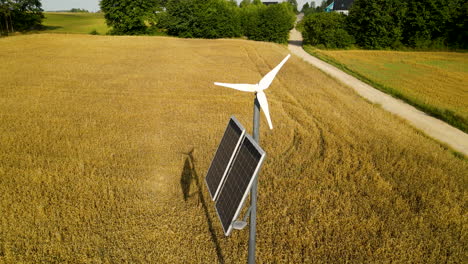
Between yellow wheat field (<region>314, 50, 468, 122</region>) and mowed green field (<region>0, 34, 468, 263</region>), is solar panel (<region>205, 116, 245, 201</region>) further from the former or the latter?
yellow wheat field (<region>314, 50, 468, 122</region>)

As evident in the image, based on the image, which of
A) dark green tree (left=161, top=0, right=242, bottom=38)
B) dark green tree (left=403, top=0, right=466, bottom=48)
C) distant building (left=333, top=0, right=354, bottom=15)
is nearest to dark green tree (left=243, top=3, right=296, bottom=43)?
dark green tree (left=161, top=0, right=242, bottom=38)

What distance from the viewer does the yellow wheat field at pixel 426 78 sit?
26.5 meters

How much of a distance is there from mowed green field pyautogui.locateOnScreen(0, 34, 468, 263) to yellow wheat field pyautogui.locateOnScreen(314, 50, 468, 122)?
8.74 meters

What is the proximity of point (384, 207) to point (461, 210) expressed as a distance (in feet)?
9.00

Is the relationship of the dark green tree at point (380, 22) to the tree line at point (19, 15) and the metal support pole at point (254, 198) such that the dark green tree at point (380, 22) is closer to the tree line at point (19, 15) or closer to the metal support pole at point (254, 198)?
the metal support pole at point (254, 198)

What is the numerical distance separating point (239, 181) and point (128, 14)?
9480 cm

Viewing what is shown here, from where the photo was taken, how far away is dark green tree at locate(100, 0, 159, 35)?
3349 inches

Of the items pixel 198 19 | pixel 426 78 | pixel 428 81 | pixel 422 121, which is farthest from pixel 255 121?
pixel 198 19

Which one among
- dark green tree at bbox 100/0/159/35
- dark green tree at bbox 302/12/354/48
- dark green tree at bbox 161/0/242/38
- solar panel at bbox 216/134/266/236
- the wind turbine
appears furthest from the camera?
dark green tree at bbox 161/0/242/38

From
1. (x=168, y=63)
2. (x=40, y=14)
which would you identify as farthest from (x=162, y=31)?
(x=168, y=63)

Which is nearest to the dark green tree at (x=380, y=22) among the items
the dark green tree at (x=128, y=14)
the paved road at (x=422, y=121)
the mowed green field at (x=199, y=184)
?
the paved road at (x=422, y=121)

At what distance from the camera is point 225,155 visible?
20.4 ft

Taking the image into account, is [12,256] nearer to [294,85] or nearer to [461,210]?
[461,210]

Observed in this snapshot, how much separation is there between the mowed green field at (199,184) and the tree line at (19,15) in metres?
81.2
